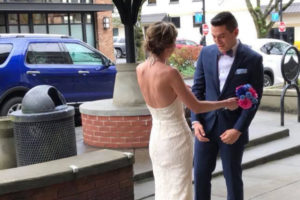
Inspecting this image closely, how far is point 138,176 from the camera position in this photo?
5.72m

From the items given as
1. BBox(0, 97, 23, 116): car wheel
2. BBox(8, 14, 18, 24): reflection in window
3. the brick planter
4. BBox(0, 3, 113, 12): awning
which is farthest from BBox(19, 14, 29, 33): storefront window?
the brick planter

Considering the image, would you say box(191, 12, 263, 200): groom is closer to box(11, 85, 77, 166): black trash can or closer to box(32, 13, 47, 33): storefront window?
box(11, 85, 77, 166): black trash can

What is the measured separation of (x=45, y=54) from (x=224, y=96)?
711 centimetres

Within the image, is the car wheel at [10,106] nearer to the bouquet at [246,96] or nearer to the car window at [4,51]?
the car window at [4,51]

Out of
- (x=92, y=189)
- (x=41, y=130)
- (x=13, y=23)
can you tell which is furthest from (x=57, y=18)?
(x=92, y=189)

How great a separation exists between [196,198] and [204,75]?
104 centimetres

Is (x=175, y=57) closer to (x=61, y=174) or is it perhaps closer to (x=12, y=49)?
(x=12, y=49)

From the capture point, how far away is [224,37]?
12.4 feet

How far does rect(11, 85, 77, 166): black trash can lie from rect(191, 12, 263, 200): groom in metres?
1.50

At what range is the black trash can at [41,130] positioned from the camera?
480 cm

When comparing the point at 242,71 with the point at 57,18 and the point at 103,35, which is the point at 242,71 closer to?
the point at 57,18

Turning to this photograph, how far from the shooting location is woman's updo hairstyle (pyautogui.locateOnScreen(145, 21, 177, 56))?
3.56m

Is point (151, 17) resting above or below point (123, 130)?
above

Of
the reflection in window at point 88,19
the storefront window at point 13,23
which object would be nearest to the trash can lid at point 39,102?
the storefront window at point 13,23
